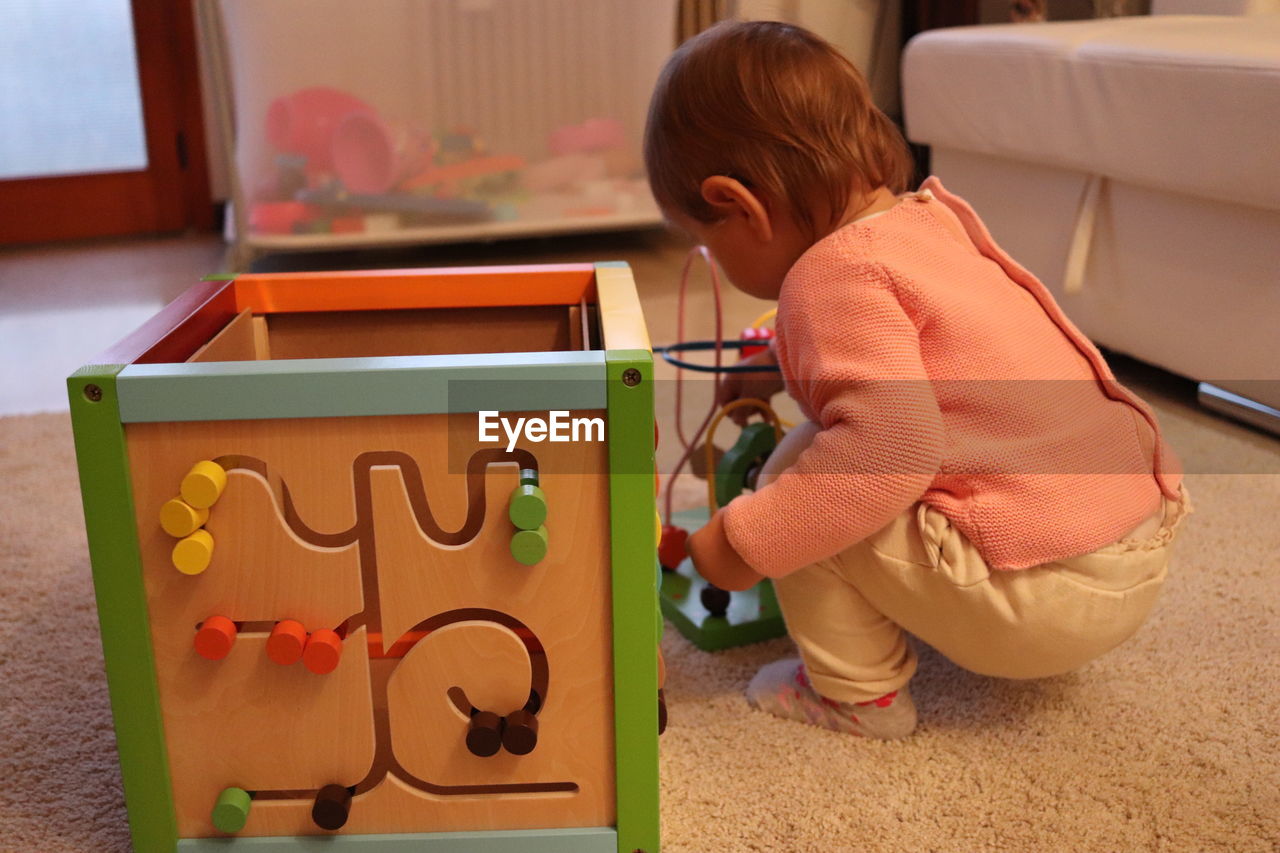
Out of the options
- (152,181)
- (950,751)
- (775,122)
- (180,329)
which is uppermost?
(775,122)

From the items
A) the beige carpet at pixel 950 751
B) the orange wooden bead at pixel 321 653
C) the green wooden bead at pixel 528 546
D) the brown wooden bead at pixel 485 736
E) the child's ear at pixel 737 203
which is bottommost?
the beige carpet at pixel 950 751

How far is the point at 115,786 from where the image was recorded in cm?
81

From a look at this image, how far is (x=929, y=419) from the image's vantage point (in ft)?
2.51

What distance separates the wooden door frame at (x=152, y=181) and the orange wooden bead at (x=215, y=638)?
2397 mm

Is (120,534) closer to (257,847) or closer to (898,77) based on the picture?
(257,847)

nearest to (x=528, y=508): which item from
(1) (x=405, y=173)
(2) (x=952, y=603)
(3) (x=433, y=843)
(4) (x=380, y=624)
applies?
(4) (x=380, y=624)

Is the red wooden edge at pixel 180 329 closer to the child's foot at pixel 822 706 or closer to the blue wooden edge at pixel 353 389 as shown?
the blue wooden edge at pixel 353 389

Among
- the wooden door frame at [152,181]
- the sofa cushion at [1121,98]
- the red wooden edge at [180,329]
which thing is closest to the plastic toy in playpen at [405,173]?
the sofa cushion at [1121,98]

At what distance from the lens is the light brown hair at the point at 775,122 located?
2.67ft

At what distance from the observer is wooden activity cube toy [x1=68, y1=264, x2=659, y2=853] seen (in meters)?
0.64

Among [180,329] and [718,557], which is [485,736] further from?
[180,329]

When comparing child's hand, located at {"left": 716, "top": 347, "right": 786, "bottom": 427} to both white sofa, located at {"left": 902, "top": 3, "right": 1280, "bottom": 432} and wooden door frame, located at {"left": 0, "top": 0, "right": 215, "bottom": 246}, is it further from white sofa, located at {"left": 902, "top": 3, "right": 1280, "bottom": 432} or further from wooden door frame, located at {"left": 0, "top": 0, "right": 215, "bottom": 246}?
wooden door frame, located at {"left": 0, "top": 0, "right": 215, "bottom": 246}

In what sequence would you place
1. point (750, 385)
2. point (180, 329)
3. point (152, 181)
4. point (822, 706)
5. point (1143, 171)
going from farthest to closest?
point (152, 181) < point (1143, 171) < point (750, 385) < point (822, 706) < point (180, 329)

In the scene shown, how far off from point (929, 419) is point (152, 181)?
2501 millimetres
